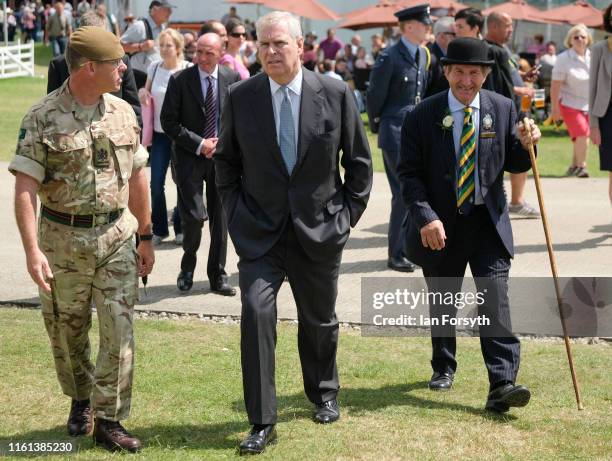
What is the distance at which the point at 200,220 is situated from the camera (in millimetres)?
9133

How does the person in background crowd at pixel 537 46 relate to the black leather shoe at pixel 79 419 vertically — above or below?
below

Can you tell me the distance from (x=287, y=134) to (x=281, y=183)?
255mm

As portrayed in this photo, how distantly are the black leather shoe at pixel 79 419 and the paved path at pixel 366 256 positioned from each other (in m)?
2.74

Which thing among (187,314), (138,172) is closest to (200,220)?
(187,314)

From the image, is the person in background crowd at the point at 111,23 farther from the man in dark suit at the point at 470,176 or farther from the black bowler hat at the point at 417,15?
the black bowler hat at the point at 417,15

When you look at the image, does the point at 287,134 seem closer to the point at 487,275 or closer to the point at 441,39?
the point at 487,275

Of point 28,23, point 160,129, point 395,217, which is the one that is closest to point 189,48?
point 160,129

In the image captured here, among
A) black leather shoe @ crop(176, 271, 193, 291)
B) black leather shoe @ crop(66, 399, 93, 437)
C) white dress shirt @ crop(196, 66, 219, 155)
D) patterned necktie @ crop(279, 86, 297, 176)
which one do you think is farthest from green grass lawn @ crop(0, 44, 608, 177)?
black leather shoe @ crop(66, 399, 93, 437)

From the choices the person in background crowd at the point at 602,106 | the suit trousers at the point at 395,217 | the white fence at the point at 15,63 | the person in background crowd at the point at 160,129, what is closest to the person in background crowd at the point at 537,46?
the white fence at the point at 15,63

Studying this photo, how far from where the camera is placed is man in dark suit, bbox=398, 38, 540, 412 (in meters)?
6.07

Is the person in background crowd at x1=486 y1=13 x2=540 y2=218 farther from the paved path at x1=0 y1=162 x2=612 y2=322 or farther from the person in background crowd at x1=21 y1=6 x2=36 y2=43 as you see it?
the person in background crowd at x1=21 y1=6 x2=36 y2=43

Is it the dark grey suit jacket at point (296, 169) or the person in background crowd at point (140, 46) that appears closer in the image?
the dark grey suit jacket at point (296, 169)

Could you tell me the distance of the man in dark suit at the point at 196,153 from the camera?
907 cm

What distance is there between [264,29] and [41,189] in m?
1.33
